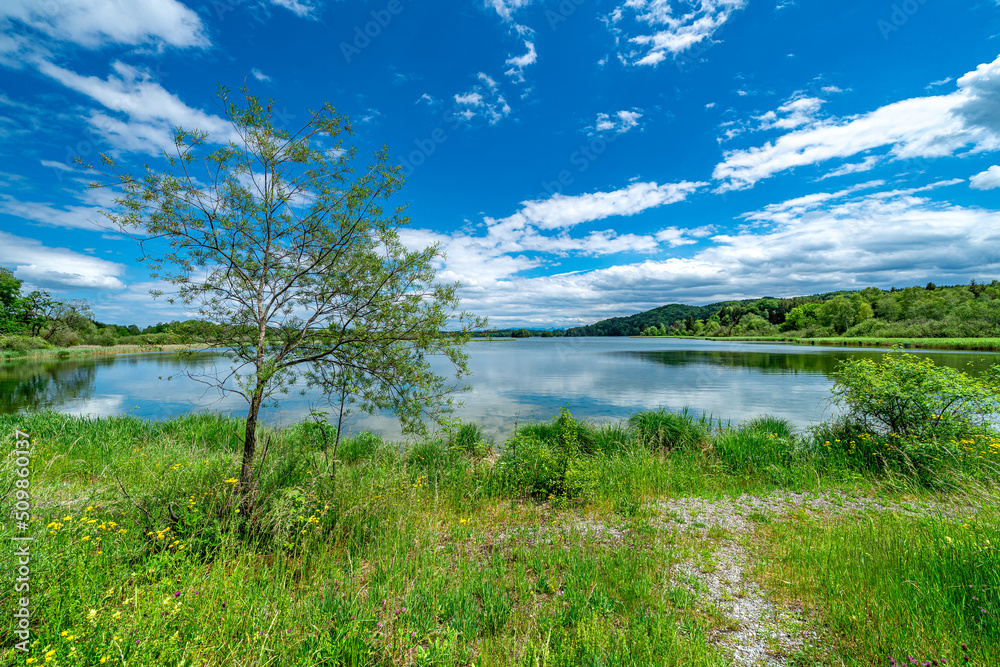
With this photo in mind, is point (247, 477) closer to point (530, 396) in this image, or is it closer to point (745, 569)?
point (745, 569)

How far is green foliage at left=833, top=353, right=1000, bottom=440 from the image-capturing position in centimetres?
736

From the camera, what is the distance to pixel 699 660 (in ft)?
9.00

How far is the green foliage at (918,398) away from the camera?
7.36 meters

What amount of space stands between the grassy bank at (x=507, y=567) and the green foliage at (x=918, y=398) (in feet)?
1.92

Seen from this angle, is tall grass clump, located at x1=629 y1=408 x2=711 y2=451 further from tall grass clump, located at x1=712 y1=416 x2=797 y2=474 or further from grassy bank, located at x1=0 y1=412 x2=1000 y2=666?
grassy bank, located at x1=0 y1=412 x2=1000 y2=666

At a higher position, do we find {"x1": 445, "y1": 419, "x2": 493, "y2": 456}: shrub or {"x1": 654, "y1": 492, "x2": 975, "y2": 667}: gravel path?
{"x1": 654, "y1": 492, "x2": 975, "y2": 667}: gravel path

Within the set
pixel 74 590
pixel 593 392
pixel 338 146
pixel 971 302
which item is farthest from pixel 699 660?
pixel 971 302

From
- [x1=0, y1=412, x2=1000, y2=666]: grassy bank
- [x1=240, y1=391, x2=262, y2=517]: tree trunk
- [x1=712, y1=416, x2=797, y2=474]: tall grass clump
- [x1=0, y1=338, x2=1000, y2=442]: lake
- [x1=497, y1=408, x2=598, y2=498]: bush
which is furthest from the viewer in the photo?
[x1=0, y1=338, x2=1000, y2=442]: lake

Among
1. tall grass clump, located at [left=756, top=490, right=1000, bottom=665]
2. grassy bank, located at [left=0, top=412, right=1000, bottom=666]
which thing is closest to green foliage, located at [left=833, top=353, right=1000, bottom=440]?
grassy bank, located at [left=0, top=412, right=1000, bottom=666]

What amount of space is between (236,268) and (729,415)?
18.9 metres

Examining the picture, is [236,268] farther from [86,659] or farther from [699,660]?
[699,660]

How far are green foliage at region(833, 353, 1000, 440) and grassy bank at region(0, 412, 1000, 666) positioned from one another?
0.58 meters

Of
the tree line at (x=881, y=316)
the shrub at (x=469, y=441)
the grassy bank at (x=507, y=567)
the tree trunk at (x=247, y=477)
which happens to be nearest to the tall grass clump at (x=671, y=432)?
the grassy bank at (x=507, y=567)

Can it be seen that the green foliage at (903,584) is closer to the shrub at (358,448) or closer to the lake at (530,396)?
the shrub at (358,448)
